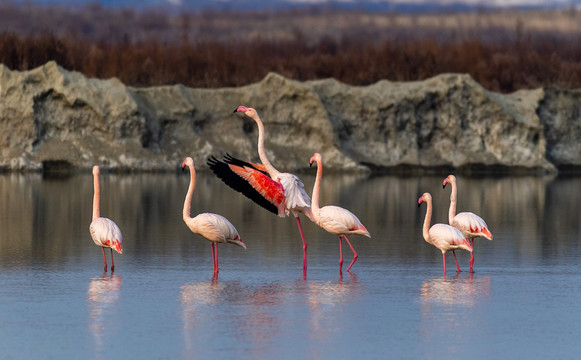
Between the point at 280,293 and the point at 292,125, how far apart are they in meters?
33.6

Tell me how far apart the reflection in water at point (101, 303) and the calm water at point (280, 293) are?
0.07 ft

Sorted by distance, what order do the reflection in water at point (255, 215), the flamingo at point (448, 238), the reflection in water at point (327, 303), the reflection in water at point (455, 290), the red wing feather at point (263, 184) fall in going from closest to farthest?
1. the reflection in water at point (327, 303)
2. the reflection in water at point (455, 290)
3. the flamingo at point (448, 238)
4. the red wing feather at point (263, 184)
5. the reflection in water at point (255, 215)

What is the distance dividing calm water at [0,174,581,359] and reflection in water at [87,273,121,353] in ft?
0.07

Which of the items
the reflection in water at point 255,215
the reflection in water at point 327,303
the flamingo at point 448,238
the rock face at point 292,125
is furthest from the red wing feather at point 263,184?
the rock face at point 292,125

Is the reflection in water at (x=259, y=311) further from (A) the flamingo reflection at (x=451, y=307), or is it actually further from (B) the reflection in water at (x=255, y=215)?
(B) the reflection in water at (x=255, y=215)

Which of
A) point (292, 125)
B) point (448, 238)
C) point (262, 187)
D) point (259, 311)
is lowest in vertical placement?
point (259, 311)

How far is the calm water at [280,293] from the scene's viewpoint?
8570mm

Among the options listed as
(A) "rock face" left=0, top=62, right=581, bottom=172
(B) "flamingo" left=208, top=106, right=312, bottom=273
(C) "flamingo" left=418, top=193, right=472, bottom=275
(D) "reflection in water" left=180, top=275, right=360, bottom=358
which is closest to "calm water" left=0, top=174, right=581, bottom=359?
(D) "reflection in water" left=180, top=275, right=360, bottom=358

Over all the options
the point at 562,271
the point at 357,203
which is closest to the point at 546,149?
the point at 357,203

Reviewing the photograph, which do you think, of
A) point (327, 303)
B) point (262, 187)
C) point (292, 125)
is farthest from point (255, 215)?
point (292, 125)

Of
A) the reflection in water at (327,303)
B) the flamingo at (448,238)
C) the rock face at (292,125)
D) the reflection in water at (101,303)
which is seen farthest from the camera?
the rock face at (292,125)

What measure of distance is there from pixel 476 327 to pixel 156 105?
115 ft

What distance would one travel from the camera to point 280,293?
36.5ft

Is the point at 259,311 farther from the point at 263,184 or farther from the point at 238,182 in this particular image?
the point at 238,182
